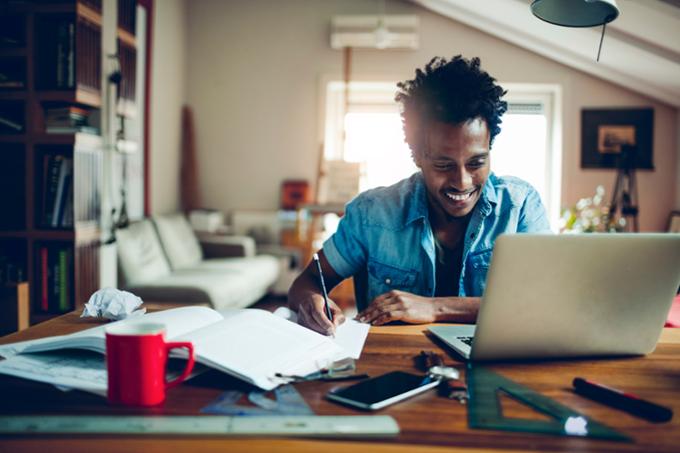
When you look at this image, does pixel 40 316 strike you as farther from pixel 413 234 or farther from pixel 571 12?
pixel 571 12

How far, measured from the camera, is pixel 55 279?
3.27m

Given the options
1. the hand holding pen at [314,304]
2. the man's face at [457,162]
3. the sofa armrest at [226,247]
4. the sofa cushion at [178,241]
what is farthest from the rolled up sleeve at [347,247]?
the sofa armrest at [226,247]

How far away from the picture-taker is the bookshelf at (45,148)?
10.3ft

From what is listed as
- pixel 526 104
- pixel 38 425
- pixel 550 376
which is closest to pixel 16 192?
pixel 38 425

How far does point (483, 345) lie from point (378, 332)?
29 cm

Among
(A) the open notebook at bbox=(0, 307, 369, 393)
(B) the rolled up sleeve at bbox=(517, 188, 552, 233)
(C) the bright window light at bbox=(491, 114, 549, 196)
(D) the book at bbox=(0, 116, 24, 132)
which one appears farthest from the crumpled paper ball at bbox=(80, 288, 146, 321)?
(C) the bright window light at bbox=(491, 114, 549, 196)

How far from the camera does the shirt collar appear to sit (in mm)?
1627

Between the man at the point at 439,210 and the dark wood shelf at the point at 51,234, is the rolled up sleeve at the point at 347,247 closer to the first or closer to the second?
the man at the point at 439,210

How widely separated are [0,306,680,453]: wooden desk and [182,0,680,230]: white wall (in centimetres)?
464

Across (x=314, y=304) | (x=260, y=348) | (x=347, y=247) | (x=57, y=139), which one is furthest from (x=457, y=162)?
(x=57, y=139)

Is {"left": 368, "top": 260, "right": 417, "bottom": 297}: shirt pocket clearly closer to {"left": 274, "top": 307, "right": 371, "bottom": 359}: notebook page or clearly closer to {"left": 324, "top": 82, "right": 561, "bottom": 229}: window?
{"left": 274, "top": 307, "right": 371, "bottom": 359}: notebook page

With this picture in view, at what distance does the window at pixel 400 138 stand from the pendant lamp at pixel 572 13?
3737 mm

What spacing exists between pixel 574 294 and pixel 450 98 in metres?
0.75

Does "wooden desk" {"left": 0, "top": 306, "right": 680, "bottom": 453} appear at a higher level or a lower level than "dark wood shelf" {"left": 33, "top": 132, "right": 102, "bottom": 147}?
lower
